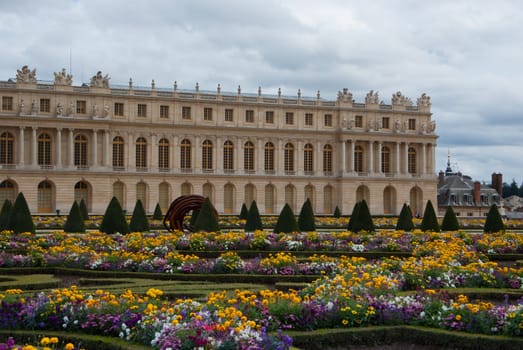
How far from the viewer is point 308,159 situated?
217 feet

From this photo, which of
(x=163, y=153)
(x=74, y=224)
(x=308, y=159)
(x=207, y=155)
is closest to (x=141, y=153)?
(x=163, y=153)

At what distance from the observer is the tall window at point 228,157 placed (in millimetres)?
63500

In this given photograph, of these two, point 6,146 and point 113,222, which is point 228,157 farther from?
point 113,222

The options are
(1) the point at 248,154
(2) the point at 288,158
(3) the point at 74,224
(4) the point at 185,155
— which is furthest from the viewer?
(2) the point at 288,158

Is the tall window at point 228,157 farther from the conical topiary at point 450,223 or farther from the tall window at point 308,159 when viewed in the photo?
the conical topiary at point 450,223

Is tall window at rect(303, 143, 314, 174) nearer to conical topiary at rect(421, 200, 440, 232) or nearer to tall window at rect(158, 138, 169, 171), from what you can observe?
tall window at rect(158, 138, 169, 171)

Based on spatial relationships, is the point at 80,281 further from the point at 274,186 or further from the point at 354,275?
the point at 274,186

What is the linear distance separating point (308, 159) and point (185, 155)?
11.8 meters

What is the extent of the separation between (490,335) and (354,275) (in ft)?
14.0

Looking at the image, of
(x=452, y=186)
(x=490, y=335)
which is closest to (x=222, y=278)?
(x=490, y=335)

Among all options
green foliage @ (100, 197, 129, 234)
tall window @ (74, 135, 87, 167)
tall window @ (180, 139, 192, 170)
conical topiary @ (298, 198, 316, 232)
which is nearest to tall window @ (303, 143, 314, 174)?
tall window @ (180, 139, 192, 170)

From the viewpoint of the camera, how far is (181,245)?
78.8 ft

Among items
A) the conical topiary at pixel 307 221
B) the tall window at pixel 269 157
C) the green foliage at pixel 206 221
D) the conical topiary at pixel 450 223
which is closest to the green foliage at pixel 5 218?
the green foliage at pixel 206 221

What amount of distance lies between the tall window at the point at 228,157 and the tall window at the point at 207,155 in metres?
1.36
